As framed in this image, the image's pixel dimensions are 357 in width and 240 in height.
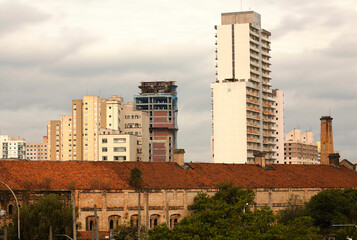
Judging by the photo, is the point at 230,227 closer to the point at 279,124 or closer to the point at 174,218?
the point at 174,218

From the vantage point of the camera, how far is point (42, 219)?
78.1 meters

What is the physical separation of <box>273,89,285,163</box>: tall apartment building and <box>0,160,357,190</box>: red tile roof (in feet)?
173

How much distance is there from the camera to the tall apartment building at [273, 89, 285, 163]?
579 feet

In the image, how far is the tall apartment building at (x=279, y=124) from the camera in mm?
176375

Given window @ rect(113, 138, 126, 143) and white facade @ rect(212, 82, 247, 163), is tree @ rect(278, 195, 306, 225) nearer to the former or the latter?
white facade @ rect(212, 82, 247, 163)

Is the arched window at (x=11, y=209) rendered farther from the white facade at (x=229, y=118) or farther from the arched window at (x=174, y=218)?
the white facade at (x=229, y=118)

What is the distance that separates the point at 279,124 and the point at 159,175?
87.7 m

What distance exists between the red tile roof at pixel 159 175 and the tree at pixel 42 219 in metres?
6.79

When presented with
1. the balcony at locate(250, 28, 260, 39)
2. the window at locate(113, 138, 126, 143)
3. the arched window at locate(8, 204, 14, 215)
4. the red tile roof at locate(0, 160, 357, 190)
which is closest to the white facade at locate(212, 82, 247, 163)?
the balcony at locate(250, 28, 260, 39)

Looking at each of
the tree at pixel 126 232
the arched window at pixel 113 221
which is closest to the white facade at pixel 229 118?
the arched window at pixel 113 221

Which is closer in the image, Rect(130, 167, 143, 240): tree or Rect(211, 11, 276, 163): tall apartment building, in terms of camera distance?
Rect(130, 167, 143, 240): tree

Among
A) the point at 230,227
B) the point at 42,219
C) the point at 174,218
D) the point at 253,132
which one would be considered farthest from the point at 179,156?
the point at 253,132

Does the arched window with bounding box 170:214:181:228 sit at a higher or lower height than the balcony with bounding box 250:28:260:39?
lower

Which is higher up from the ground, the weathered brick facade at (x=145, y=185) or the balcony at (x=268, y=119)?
the balcony at (x=268, y=119)
